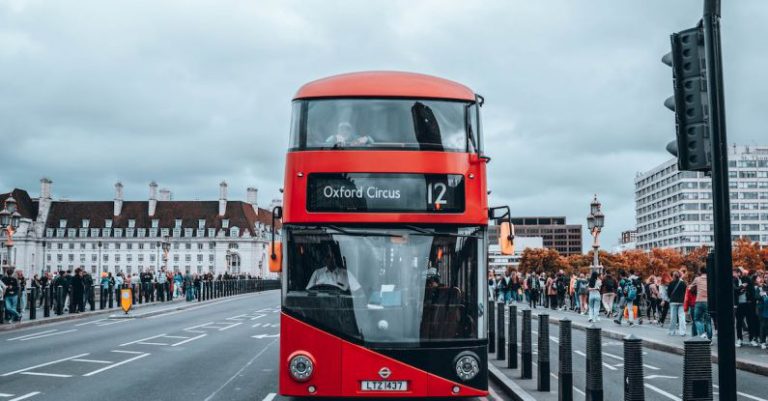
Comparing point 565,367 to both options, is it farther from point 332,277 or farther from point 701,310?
point 701,310

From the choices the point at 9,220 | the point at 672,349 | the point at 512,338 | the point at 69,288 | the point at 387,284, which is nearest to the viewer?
the point at 387,284

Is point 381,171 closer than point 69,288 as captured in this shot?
Yes

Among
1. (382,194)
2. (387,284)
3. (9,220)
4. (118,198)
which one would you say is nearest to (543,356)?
(387,284)

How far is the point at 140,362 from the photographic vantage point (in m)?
15.2

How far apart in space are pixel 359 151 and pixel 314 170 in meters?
0.57

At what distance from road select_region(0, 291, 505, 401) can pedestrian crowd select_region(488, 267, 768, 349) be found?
7.28 m

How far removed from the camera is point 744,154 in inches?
6585

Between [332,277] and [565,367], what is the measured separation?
3103 mm

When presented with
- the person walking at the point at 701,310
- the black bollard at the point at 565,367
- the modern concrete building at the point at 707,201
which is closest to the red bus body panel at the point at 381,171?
the black bollard at the point at 565,367

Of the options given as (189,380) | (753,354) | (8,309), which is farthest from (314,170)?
(8,309)

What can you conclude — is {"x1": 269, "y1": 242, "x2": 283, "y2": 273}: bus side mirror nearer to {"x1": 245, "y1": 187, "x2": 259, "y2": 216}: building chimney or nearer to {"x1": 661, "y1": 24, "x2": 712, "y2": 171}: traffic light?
{"x1": 661, "y1": 24, "x2": 712, "y2": 171}: traffic light

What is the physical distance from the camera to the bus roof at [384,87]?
9.84 meters

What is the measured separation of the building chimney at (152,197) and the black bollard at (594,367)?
151m

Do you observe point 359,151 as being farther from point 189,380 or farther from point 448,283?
point 189,380
